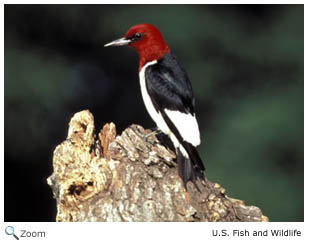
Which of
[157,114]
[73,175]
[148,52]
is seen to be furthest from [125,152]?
[148,52]

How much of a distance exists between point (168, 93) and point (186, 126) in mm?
301

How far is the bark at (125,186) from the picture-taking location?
2820mm

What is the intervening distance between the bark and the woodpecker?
163 millimetres

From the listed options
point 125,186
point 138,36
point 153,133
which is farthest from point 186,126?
point 138,36

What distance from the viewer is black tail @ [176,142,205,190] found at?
2.97m

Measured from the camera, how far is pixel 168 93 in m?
3.62

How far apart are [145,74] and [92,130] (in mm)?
827
